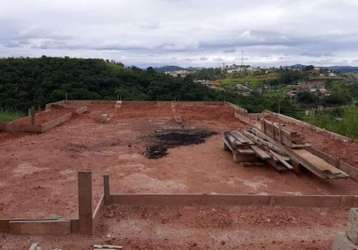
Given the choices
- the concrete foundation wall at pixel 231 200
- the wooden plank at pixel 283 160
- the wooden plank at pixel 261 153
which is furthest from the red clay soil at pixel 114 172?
the concrete foundation wall at pixel 231 200

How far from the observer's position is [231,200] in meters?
5.95

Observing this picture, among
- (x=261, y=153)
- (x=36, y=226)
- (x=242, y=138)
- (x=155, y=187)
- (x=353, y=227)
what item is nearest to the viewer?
(x=353, y=227)

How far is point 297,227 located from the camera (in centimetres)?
530

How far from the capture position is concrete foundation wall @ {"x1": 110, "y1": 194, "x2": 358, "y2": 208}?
19.4 feet

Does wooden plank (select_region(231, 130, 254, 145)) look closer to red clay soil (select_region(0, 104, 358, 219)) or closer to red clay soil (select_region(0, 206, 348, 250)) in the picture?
red clay soil (select_region(0, 104, 358, 219))

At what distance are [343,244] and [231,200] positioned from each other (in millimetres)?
2017

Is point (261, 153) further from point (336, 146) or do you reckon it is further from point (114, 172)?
point (114, 172)

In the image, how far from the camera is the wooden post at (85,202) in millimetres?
4922

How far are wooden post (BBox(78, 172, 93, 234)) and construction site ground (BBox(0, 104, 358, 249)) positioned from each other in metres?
0.13

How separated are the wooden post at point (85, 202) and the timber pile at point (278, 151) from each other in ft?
13.4

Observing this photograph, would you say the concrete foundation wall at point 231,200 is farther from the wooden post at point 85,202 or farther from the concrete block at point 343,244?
the concrete block at point 343,244

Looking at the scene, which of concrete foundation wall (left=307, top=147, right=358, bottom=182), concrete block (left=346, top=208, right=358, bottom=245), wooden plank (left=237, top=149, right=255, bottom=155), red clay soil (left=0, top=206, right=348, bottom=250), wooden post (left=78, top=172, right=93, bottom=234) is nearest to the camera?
concrete block (left=346, top=208, right=358, bottom=245)

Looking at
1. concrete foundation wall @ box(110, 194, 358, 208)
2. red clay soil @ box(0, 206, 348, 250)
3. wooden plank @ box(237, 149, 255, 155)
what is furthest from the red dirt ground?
red clay soil @ box(0, 206, 348, 250)

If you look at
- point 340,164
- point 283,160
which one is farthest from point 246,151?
point 340,164
